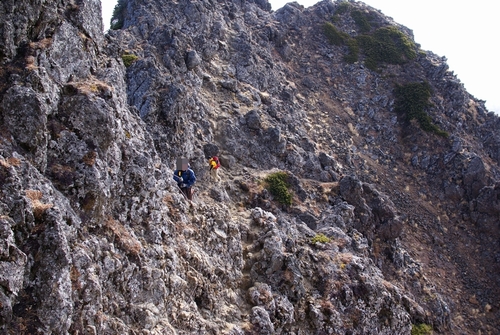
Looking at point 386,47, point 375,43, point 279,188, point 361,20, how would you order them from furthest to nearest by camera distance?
1. point 361,20
2. point 375,43
3. point 386,47
4. point 279,188

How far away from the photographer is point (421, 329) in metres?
22.9

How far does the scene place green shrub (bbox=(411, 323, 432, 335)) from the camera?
22.5 meters

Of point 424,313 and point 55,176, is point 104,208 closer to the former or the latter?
point 55,176

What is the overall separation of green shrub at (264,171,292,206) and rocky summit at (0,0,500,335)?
0.15 m

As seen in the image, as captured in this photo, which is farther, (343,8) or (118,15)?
(343,8)

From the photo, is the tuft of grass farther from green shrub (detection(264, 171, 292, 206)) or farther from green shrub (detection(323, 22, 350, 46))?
green shrub (detection(323, 22, 350, 46))

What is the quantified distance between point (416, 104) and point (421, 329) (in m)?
28.1

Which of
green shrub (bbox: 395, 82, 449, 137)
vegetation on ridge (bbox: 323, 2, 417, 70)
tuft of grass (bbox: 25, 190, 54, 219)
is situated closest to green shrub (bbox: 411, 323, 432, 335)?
tuft of grass (bbox: 25, 190, 54, 219)

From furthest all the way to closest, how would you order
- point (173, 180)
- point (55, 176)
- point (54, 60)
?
point (173, 180), point (54, 60), point (55, 176)

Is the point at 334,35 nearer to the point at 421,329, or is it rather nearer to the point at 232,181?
the point at 232,181

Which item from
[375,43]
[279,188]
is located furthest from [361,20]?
[279,188]

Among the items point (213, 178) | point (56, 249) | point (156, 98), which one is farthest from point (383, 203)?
point (56, 249)

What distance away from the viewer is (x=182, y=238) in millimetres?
15109

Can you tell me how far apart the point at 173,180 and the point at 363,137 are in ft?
93.7
